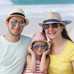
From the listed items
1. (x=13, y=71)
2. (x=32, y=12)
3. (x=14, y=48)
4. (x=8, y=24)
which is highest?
(x=32, y=12)

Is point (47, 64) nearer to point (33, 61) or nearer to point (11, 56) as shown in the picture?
point (33, 61)

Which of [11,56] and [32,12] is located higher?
[32,12]

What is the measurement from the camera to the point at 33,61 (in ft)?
6.13

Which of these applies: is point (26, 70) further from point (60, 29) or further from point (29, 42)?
point (60, 29)

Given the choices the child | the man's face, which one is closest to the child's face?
the child

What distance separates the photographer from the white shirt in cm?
187

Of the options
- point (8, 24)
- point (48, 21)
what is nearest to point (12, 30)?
point (8, 24)

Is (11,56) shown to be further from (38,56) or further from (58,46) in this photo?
(58,46)

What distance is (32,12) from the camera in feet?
10.00

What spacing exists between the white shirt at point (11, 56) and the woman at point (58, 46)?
172mm

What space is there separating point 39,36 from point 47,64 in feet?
0.61

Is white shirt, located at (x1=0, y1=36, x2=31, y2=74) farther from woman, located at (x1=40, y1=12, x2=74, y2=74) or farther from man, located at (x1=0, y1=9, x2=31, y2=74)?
woman, located at (x1=40, y1=12, x2=74, y2=74)

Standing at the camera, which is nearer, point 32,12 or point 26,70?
point 26,70

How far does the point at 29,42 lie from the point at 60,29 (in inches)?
8.7
